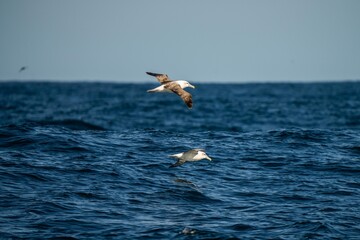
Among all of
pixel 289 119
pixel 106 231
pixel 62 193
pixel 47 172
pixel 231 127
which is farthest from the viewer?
pixel 289 119

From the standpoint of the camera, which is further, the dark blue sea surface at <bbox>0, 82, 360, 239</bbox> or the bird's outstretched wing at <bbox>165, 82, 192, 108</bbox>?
the bird's outstretched wing at <bbox>165, 82, 192, 108</bbox>

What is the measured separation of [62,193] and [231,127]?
29225mm

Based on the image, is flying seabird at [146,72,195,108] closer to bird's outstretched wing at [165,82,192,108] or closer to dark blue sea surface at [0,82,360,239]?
bird's outstretched wing at [165,82,192,108]

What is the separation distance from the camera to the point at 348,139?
26.5 metres

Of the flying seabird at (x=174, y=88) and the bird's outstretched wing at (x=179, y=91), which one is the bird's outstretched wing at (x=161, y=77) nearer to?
the flying seabird at (x=174, y=88)

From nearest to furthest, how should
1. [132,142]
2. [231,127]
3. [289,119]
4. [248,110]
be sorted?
1. [132,142]
2. [231,127]
3. [289,119]
4. [248,110]

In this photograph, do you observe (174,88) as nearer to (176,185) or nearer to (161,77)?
(161,77)

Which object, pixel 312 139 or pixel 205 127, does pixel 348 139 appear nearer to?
pixel 312 139

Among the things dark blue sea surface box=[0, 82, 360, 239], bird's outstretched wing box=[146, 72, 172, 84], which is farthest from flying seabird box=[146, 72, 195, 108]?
dark blue sea surface box=[0, 82, 360, 239]

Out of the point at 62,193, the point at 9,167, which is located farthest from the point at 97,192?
the point at 9,167

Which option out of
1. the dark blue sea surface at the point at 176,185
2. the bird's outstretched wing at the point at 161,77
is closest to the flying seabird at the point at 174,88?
the bird's outstretched wing at the point at 161,77

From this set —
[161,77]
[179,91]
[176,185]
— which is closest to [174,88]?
[179,91]

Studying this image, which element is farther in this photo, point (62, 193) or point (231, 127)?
point (231, 127)

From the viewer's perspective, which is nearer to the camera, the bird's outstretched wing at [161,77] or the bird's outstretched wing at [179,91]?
the bird's outstretched wing at [179,91]
